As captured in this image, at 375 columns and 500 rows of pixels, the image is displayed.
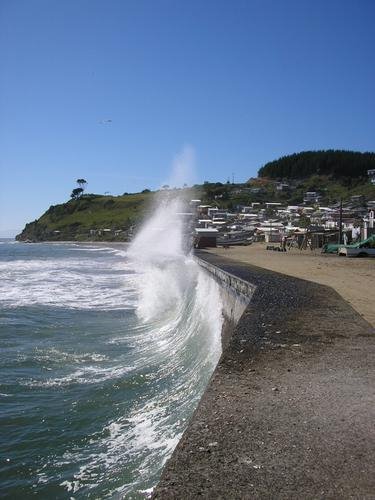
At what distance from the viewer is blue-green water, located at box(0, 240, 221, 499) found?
176 inches

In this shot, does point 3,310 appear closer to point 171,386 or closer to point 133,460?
point 171,386

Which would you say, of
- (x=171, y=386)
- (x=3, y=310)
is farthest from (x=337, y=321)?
(x=3, y=310)

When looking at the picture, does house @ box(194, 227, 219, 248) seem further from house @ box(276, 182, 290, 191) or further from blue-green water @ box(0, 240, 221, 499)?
house @ box(276, 182, 290, 191)

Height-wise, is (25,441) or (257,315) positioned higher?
(257,315)

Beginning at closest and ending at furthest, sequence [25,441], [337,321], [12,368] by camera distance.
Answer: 1. [25,441]
2. [337,321]
3. [12,368]

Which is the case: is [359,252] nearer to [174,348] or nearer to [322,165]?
[174,348]

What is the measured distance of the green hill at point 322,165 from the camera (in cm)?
13412

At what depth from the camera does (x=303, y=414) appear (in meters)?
3.14

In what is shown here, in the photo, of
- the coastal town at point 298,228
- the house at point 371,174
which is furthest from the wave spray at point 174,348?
the house at point 371,174

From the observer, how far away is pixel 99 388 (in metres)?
6.91

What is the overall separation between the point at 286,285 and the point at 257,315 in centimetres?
375

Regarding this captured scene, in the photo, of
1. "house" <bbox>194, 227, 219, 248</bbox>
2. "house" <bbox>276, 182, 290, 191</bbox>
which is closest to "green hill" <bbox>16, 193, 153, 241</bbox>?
"house" <bbox>276, 182, 290, 191</bbox>

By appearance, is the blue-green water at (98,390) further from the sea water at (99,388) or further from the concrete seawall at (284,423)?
the concrete seawall at (284,423)

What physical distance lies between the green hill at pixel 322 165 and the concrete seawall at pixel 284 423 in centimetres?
13213
